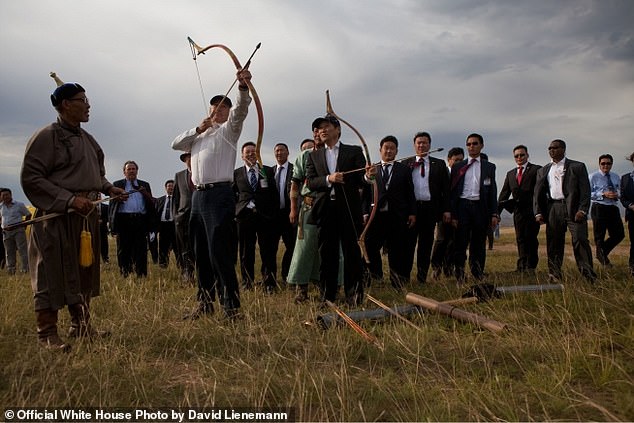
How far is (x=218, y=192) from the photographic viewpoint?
188 inches

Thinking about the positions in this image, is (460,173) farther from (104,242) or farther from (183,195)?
(104,242)

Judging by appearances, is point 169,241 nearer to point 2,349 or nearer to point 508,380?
point 2,349

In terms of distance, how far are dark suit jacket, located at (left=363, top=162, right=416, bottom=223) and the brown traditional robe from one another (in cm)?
424

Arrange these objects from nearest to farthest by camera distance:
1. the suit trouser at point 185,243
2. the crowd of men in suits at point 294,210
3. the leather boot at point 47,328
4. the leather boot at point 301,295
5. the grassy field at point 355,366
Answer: the grassy field at point 355,366, the leather boot at point 47,328, the crowd of men in suits at point 294,210, the leather boot at point 301,295, the suit trouser at point 185,243

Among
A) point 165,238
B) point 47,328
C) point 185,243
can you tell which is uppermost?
point 185,243

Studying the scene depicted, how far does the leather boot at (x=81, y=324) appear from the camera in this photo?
157 inches

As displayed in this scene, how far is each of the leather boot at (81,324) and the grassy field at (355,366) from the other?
121 millimetres

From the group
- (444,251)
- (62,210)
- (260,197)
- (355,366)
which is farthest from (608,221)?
(62,210)

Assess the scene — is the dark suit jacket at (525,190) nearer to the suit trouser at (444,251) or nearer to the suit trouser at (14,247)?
the suit trouser at (444,251)

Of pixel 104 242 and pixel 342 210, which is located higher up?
pixel 342 210

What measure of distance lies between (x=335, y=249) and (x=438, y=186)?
2790mm

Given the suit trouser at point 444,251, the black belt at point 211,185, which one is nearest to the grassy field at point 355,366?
the black belt at point 211,185

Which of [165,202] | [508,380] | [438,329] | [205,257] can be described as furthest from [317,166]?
[165,202]

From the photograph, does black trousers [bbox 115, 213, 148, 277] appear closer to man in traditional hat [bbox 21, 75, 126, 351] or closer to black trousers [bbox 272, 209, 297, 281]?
black trousers [bbox 272, 209, 297, 281]
